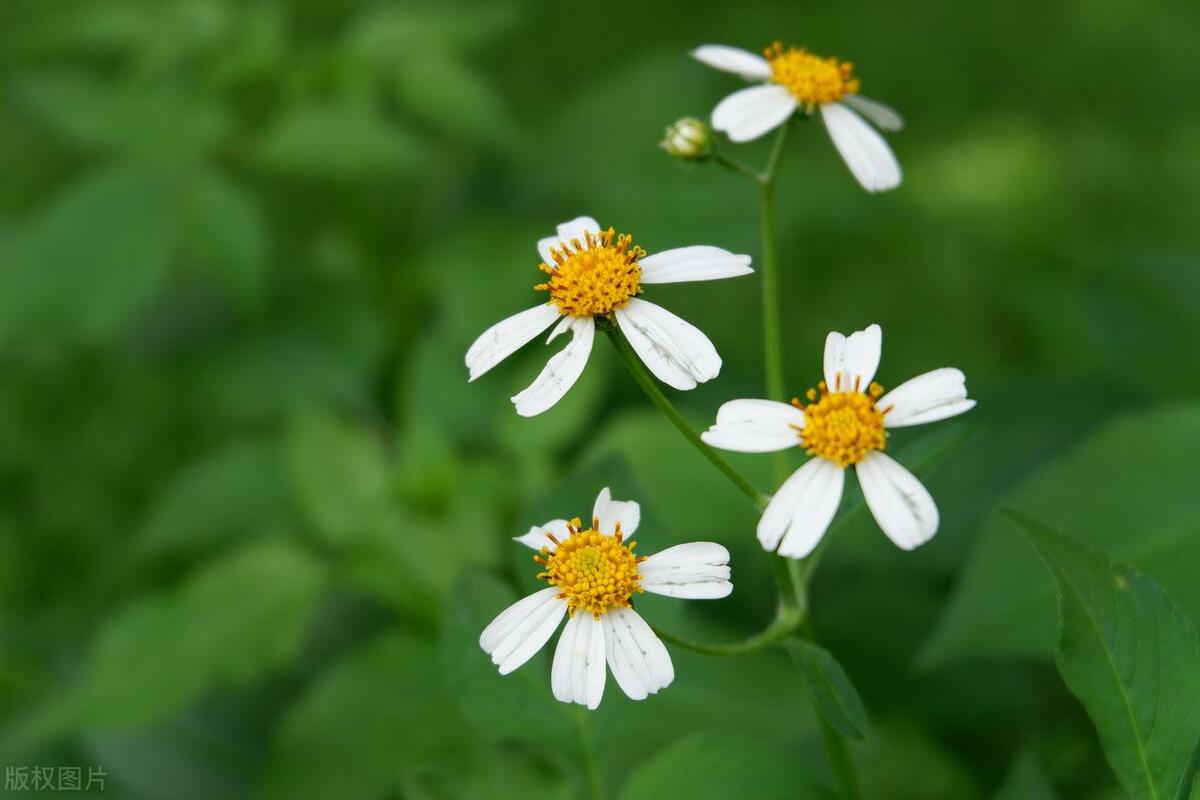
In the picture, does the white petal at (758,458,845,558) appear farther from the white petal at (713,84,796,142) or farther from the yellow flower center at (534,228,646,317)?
the white petal at (713,84,796,142)

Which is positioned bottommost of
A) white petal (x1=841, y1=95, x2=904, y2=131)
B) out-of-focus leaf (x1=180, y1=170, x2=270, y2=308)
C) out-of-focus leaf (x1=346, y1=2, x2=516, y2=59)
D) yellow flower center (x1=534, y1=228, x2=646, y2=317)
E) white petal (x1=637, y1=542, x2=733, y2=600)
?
white petal (x1=637, y1=542, x2=733, y2=600)

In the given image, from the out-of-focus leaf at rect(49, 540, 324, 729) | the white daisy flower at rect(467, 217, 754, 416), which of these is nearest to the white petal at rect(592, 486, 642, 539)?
the white daisy flower at rect(467, 217, 754, 416)

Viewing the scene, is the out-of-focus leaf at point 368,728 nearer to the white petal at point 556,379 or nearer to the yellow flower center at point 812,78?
the white petal at point 556,379

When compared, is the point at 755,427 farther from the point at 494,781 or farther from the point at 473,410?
the point at 473,410

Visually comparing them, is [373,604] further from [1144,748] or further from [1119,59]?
[1119,59]

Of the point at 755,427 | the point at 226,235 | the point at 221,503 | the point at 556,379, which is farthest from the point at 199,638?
the point at 755,427

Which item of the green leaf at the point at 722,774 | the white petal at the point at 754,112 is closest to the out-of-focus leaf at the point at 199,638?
the green leaf at the point at 722,774
